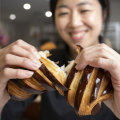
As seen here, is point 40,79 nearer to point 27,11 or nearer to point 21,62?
point 21,62

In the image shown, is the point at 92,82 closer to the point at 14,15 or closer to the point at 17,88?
the point at 17,88

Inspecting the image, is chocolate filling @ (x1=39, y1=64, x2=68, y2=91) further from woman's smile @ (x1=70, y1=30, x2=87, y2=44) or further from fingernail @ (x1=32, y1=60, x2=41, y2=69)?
woman's smile @ (x1=70, y1=30, x2=87, y2=44)

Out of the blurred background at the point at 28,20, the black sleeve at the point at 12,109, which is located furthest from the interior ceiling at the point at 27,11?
the black sleeve at the point at 12,109

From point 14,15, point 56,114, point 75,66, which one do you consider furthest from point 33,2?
point 56,114

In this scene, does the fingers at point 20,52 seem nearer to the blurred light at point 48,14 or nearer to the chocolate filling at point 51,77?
the chocolate filling at point 51,77

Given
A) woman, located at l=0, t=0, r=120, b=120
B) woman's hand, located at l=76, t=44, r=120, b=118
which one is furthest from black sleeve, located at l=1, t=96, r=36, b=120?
woman's hand, located at l=76, t=44, r=120, b=118
